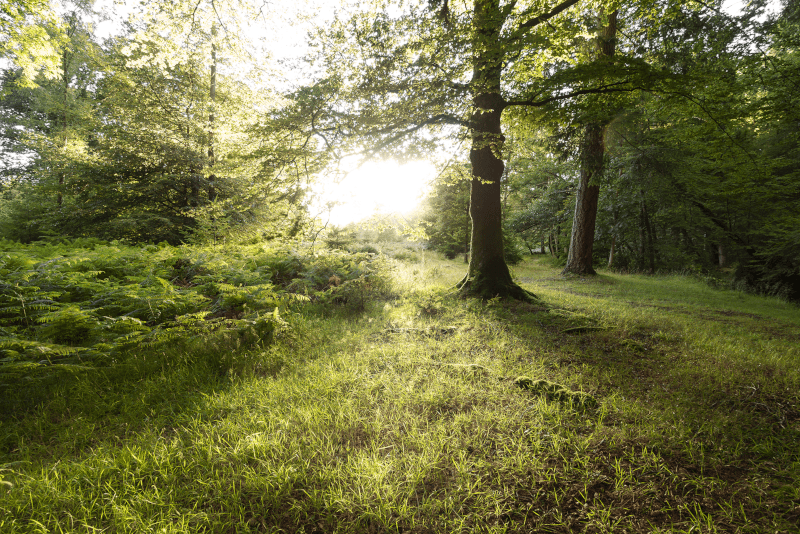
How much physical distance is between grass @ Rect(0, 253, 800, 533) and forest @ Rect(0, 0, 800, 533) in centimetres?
2

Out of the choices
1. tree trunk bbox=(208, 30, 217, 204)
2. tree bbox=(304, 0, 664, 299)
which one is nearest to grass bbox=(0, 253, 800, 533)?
tree bbox=(304, 0, 664, 299)

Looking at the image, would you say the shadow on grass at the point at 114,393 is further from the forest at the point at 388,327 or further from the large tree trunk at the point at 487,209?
the large tree trunk at the point at 487,209

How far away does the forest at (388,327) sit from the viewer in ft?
6.23

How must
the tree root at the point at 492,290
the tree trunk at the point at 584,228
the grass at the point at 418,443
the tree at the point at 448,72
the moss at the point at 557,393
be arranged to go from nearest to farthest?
1. the grass at the point at 418,443
2. the moss at the point at 557,393
3. the tree at the point at 448,72
4. the tree root at the point at 492,290
5. the tree trunk at the point at 584,228

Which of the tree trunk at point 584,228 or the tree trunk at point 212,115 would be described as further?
the tree trunk at point 584,228

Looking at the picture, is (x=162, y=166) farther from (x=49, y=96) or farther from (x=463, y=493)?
(x=463, y=493)

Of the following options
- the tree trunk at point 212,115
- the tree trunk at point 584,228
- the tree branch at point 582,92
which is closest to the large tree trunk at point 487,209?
the tree branch at point 582,92

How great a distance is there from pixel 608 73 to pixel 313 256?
7.21m

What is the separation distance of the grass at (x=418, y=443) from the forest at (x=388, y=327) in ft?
0.07

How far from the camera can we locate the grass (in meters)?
1.75

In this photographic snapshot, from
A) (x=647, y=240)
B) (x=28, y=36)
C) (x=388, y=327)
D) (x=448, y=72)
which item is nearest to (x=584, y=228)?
(x=647, y=240)

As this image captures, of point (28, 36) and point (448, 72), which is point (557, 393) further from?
point (28, 36)

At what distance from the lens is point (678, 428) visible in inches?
95.1

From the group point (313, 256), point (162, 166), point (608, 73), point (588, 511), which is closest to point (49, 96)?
point (162, 166)
